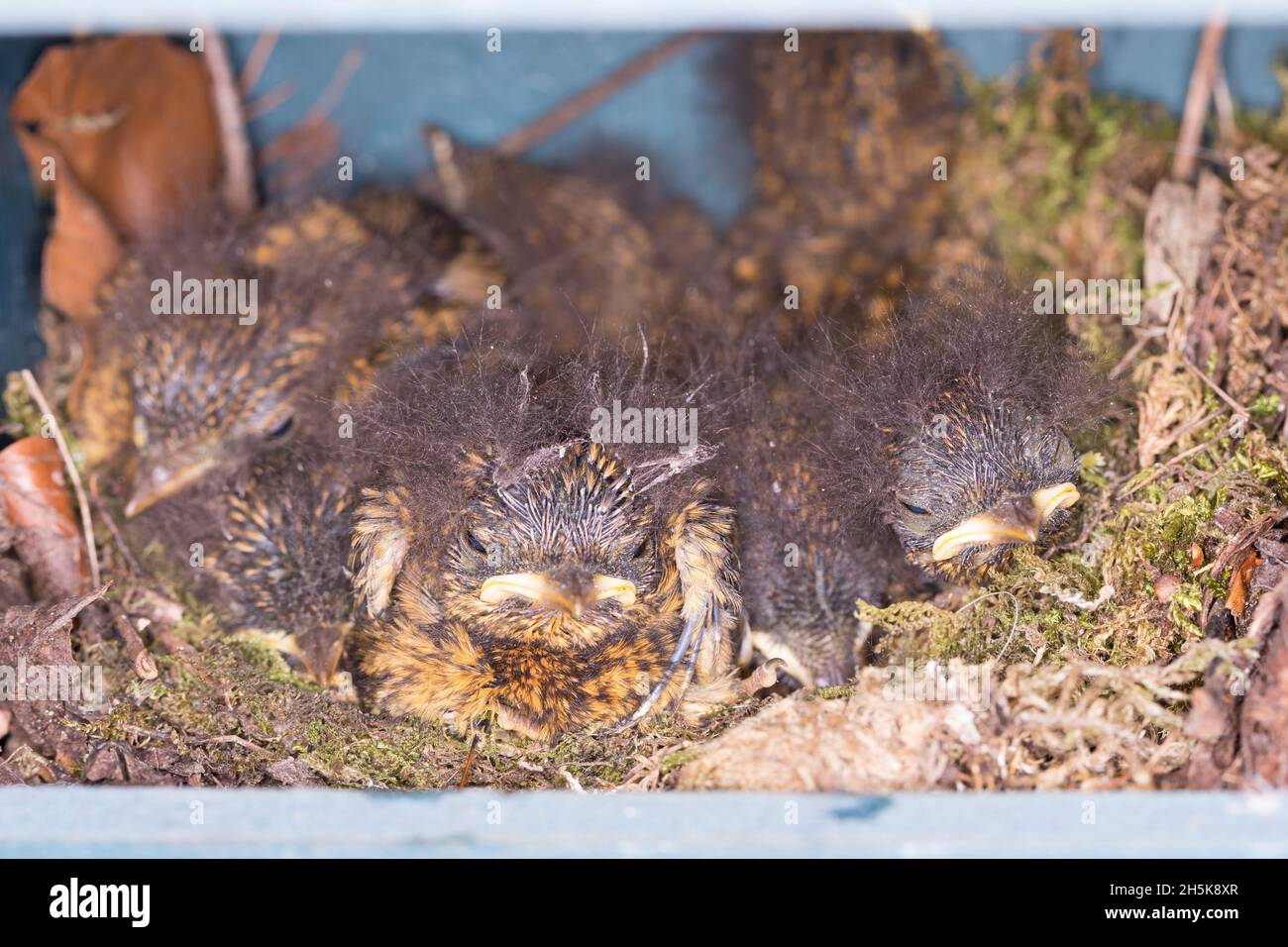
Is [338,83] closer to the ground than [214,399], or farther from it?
farther from it

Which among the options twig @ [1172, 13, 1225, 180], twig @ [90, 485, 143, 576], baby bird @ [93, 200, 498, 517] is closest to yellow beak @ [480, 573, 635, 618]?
baby bird @ [93, 200, 498, 517]

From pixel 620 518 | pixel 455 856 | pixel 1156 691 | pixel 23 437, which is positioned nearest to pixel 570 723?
pixel 620 518

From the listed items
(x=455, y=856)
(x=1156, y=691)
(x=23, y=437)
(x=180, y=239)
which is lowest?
(x=455, y=856)

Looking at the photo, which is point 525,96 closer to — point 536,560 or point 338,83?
point 338,83

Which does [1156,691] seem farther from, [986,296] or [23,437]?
[23,437]

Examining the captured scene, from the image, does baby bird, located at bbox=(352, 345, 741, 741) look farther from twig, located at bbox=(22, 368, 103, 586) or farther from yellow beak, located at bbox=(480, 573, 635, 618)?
twig, located at bbox=(22, 368, 103, 586)

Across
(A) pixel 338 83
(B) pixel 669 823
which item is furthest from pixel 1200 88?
(B) pixel 669 823
